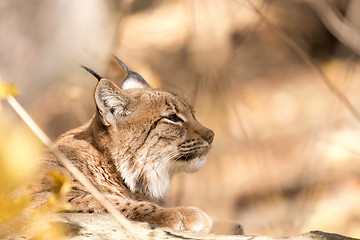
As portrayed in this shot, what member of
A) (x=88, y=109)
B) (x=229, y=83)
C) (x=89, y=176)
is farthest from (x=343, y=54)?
(x=89, y=176)

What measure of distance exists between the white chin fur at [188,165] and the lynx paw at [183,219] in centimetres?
80

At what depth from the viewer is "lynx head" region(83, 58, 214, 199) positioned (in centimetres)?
366

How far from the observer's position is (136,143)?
12.3 ft

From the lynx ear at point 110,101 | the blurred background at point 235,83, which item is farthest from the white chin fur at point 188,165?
the blurred background at point 235,83

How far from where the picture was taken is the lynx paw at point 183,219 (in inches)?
111

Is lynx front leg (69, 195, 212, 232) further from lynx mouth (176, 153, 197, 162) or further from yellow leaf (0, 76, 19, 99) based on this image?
yellow leaf (0, 76, 19, 99)

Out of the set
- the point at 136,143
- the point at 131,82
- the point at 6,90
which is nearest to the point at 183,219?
the point at 136,143

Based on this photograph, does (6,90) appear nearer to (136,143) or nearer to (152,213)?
(152,213)

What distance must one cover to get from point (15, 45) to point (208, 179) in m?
2.99

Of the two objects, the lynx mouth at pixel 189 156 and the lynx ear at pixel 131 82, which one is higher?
the lynx ear at pixel 131 82

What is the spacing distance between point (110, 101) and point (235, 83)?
476cm

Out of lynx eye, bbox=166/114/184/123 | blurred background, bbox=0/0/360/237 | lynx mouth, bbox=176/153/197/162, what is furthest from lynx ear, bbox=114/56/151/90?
blurred background, bbox=0/0/360/237

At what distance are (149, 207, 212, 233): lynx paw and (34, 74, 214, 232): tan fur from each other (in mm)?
528

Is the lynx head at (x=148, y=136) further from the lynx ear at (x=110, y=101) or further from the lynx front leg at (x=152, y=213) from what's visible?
the lynx front leg at (x=152, y=213)
